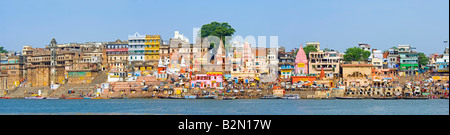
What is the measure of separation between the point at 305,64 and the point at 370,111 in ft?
105

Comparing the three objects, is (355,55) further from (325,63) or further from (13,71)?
(13,71)

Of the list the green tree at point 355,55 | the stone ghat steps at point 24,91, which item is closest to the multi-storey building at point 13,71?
the stone ghat steps at point 24,91

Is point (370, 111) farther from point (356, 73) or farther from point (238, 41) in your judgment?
point (238, 41)

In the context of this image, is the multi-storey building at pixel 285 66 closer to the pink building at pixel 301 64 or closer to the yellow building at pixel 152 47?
the pink building at pixel 301 64

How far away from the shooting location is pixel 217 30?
9050cm

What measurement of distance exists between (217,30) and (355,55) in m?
19.2

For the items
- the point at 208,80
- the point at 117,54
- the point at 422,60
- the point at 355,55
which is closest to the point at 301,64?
the point at 355,55

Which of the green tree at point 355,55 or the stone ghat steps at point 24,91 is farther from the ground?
the green tree at point 355,55

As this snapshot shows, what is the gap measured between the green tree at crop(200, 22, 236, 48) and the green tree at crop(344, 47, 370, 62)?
53.9 feet

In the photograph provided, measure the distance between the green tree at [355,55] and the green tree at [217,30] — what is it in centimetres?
1643

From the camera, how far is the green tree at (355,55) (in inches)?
3428
